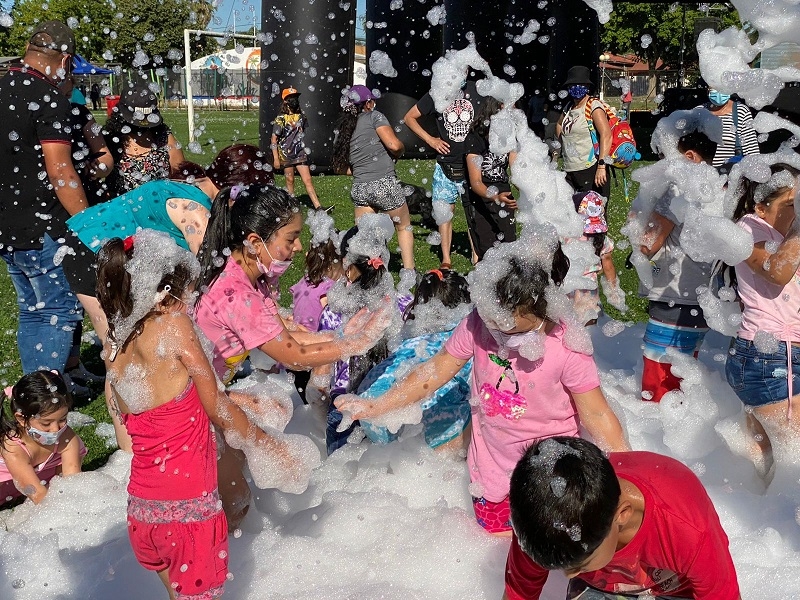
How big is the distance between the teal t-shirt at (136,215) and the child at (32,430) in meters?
0.64

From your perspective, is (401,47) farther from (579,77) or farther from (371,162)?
(579,77)

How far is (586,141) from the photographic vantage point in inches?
265

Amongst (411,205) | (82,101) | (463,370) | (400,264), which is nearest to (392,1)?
(411,205)

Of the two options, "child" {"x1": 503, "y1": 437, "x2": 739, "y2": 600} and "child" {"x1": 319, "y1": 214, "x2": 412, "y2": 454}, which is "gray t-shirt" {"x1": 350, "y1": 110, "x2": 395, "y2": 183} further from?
"child" {"x1": 503, "y1": 437, "x2": 739, "y2": 600}

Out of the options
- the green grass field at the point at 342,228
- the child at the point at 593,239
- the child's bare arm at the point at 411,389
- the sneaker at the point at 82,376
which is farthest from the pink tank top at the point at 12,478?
the child at the point at 593,239

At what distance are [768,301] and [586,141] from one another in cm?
384

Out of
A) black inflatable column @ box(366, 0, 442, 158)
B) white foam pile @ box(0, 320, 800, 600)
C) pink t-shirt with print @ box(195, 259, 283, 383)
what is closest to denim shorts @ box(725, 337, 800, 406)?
white foam pile @ box(0, 320, 800, 600)

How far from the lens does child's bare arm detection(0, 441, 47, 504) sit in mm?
3549

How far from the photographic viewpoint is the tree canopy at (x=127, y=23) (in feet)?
62.1

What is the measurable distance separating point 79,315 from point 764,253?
11.3 ft

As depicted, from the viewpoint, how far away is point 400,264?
7508 mm

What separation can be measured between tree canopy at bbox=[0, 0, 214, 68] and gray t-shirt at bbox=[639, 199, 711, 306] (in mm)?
2855

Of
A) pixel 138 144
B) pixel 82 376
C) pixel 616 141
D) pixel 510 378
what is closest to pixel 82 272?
pixel 138 144

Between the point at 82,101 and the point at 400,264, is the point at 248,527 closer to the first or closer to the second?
Result: the point at 82,101
